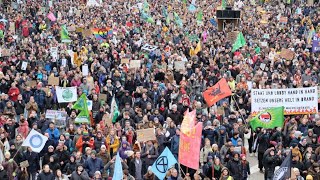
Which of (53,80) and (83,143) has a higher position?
(83,143)

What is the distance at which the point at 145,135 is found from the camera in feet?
58.3

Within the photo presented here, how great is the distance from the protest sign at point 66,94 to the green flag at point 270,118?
4.94 metres

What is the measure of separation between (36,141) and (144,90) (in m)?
4.85

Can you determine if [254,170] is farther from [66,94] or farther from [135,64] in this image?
[135,64]

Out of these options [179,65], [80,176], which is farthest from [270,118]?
[179,65]

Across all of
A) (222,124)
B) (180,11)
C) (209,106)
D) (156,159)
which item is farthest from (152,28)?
(156,159)

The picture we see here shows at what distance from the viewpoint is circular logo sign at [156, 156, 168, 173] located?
16.4 metres

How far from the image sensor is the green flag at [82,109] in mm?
20000

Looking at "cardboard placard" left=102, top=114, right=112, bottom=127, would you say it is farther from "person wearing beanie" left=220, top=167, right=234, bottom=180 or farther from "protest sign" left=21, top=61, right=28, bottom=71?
"protest sign" left=21, top=61, right=28, bottom=71

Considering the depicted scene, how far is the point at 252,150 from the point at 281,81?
4.06 metres

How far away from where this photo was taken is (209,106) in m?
21.6

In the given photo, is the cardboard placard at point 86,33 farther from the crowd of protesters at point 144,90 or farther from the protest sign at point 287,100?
the protest sign at point 287,100

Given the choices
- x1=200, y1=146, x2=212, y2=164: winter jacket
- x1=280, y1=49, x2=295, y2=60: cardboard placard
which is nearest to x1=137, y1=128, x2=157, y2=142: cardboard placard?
x1=200, y1=146, x2=212, y2=164: winter jacket

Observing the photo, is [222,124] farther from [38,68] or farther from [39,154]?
[38,68]
